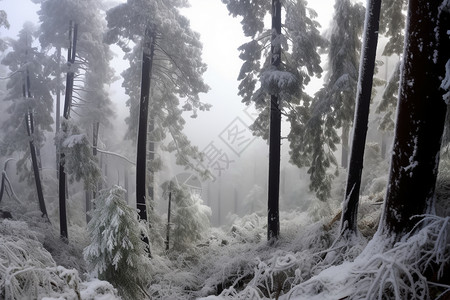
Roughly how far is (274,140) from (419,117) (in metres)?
6.94

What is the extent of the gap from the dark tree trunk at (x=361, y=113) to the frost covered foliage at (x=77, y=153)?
9.98 m

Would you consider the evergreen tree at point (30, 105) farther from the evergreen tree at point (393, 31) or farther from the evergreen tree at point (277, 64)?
the evergreen tree at point (393, 31)

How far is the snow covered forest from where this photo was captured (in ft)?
10.5

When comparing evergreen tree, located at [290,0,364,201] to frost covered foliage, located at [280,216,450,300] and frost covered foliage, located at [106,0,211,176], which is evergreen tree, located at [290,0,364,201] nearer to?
frost covered foliage, located at [106,0,211,176]

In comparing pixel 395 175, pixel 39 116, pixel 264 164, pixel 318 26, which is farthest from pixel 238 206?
pixel 395 175

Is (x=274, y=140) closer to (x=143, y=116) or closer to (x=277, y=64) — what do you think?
(x=277, y=64)

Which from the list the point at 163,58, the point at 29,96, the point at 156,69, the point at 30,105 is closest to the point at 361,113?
the point at 156,69

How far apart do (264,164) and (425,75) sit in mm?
59050

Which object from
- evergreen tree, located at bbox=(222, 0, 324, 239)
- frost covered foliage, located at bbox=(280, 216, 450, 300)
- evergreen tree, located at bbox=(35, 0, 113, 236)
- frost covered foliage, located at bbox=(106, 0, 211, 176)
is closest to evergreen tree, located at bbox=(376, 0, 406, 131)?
evergreen tree, located at bbox=(222, 0, 324, 239)

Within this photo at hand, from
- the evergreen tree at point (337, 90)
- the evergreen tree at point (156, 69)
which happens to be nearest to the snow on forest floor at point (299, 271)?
the evergreen tree at point (337, 90)

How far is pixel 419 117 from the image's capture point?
3.33 metres

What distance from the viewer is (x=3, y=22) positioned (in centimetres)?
1078

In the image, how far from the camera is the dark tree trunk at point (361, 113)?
19.5ft

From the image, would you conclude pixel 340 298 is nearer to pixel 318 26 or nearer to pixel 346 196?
pixel 346 196
